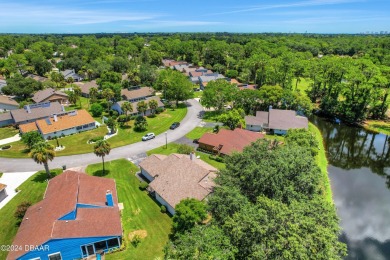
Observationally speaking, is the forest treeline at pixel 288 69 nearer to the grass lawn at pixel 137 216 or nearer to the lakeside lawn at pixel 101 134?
the lakeside lawn at pixel 101 134

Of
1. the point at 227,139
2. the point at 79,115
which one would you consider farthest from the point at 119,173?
the point at 79,115

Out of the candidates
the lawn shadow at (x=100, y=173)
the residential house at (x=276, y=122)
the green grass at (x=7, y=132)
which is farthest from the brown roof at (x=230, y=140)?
the green grass at (x=7, y=132)

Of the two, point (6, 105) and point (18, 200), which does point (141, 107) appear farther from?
point (6, 105)

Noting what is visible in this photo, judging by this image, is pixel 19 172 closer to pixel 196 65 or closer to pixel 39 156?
pixel 39 156

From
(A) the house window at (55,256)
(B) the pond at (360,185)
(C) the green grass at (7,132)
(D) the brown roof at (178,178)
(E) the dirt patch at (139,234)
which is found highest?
(D) the brown roof at (178,178)

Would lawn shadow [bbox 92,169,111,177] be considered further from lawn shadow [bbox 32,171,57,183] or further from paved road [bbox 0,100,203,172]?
lawn shadow [bbox 32,171,57,183]

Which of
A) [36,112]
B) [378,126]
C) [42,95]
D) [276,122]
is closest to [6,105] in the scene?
[42,95]
